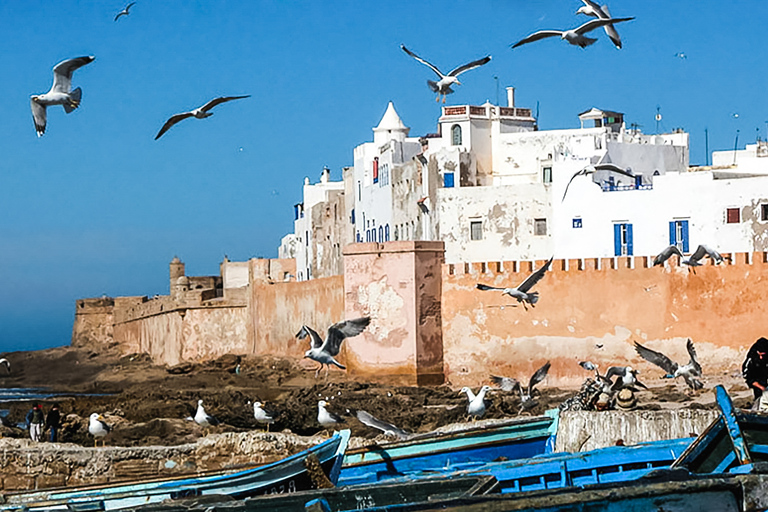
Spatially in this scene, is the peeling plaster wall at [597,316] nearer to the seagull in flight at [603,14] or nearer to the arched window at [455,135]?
the seagull in flight at [603,14]

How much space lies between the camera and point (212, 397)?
28297mm

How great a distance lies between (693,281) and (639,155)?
14.2 m

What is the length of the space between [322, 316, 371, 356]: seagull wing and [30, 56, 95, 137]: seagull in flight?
673 cm

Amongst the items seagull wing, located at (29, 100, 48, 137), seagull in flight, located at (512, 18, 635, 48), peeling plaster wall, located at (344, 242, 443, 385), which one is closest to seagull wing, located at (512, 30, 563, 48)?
seagull in flight, located at (512, 18, 635, 48)

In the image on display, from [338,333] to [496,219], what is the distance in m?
17.5

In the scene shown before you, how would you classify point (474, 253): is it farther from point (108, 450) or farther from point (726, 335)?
point (108, 450)

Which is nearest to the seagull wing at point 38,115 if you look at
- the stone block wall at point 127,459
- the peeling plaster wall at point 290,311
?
the stone block wall at point 127,459

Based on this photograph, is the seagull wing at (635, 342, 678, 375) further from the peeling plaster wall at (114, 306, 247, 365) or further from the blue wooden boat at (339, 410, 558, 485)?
the peeling plaster wall at (114, 306, 247, 365)

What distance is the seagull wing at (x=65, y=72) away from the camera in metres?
15.7

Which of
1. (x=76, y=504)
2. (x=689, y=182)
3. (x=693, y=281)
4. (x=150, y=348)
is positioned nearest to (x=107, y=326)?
(x=150, y=348)

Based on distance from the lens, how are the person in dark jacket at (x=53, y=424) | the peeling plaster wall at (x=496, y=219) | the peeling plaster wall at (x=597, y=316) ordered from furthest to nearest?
the peeling plaster wall at (x=496, y=219), the peeling plaster wall at (x=597, y=316), the person in dark jacket at (x=53, y=424)

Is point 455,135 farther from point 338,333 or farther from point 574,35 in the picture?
point 574,35

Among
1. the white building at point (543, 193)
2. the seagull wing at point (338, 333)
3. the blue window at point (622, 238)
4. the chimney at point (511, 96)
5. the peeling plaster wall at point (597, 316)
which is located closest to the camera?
the seagull wing at point (338, 333)

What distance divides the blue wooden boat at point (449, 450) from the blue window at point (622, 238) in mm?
20821
